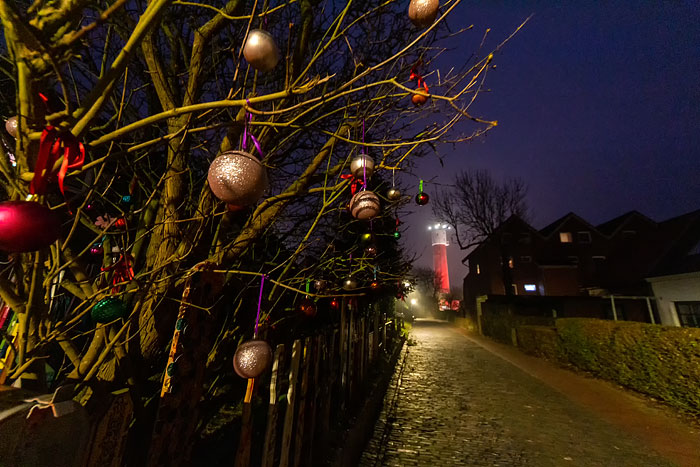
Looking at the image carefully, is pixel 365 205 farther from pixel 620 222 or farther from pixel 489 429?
pixel 620 222

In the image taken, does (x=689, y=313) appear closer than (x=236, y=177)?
No

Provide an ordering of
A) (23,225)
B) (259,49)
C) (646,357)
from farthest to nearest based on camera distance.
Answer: (646,357) → (259,49) → (23,225)

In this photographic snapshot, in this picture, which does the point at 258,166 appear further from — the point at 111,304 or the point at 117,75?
the point at 111,304

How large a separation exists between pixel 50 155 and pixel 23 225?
12.7 inches

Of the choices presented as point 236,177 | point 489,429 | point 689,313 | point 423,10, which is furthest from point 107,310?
point 689,313

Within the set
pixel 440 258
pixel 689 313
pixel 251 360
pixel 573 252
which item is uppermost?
pixel 440 258

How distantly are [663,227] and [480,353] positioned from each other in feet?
82.7

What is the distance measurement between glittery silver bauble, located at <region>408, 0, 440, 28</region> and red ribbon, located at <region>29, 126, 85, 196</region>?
2.12 meters

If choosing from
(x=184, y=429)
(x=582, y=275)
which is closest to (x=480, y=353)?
(x=184, y=429)

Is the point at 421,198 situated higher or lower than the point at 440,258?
lower

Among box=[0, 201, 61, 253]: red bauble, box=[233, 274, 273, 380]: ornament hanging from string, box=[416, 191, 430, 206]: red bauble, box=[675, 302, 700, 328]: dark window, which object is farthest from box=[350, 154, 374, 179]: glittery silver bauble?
box=[675, 302, 700, 328]: dark window

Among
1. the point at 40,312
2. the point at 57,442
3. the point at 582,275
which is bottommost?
the point at 57,442

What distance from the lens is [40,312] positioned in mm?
1876

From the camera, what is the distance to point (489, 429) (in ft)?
16.6
